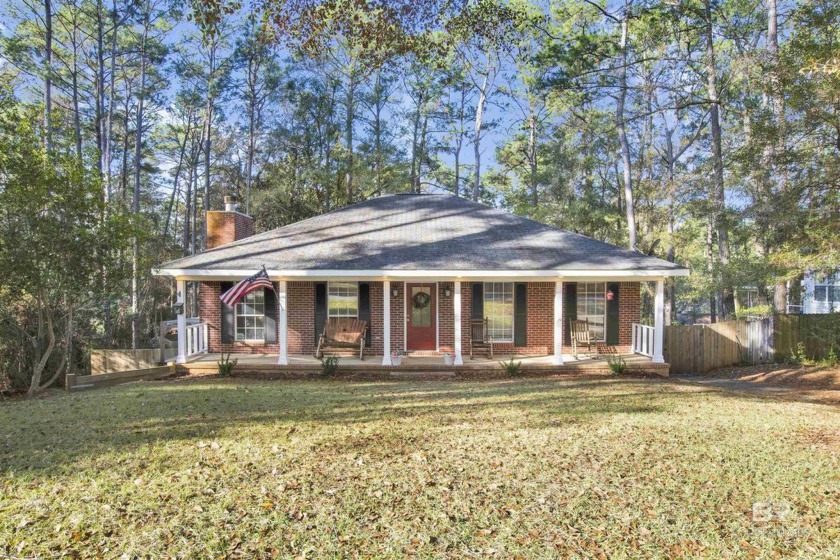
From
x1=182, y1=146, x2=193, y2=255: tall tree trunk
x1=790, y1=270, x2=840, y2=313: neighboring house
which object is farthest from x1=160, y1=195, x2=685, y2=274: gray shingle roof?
x1=182, y1=146, x2=193, y2=255: tall tree trunk

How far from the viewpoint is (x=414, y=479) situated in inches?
167

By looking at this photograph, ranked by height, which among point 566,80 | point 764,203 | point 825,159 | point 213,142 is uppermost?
point 213,142

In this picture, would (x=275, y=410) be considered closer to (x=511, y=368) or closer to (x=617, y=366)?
(x=511, y=368)

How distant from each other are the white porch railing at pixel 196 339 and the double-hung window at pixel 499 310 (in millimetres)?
7236

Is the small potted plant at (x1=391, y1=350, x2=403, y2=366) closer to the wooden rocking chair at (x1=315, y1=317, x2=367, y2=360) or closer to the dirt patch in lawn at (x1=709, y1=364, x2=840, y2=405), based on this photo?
the wooden rocking chair at (x1=315, y1=317, x2=367, y2=360)

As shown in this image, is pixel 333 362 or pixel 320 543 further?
pixel 333 362

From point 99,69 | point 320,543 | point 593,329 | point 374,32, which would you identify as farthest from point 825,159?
point 99,69

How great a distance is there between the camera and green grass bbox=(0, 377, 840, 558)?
3.23 metres

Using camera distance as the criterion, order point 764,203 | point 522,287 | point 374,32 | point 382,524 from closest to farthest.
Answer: point 382,524 < point 374,32 < point 764,203 < point 522,287

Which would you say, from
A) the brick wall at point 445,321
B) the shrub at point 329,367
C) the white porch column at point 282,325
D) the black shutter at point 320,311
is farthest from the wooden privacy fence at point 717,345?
the white porch column at point 282,325

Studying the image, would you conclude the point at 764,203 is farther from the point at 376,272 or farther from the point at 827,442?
the point at 376,272

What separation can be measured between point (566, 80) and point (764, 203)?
240 inches

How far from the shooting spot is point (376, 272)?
416 inches

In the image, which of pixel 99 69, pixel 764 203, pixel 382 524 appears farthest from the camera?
pixel 99 69
